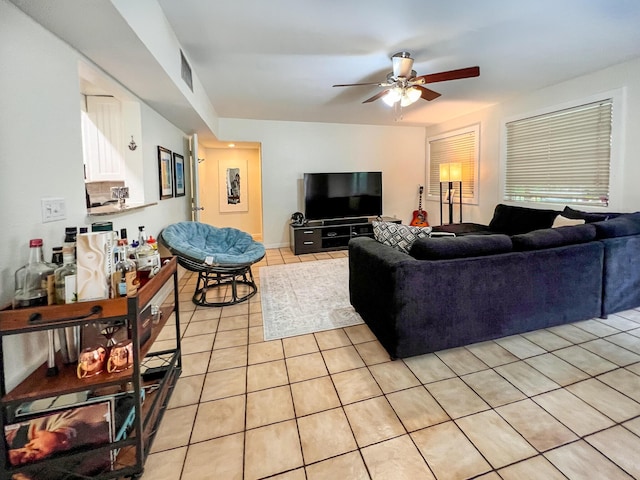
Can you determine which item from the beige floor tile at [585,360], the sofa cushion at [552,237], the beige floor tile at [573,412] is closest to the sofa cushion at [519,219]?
the sofa cushion at [552,237]

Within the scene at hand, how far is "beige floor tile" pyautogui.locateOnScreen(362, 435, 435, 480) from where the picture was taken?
4.11ft

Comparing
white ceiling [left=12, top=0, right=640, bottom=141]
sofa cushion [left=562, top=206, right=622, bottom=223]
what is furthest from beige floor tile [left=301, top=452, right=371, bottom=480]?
sofa cushion [left=562, top=206, right=622, bottom=223]

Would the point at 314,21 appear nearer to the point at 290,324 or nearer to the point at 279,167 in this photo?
the point at 290,324

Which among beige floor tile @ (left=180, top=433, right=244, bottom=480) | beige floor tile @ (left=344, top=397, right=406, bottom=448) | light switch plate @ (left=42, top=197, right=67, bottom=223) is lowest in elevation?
beige floor tile @ (left=180, top=433, right=244, bottom=480)

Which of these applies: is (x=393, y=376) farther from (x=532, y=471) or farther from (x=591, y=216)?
(x=591, y=216)

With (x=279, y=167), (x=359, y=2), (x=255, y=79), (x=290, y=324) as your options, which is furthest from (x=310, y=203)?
(x=359, y=2)

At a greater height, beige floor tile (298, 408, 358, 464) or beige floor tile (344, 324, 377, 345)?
beige floor tile (344, 324, 377, 345)

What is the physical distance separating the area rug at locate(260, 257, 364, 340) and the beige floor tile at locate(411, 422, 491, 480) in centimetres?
122

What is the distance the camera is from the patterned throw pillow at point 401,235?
2.26 metres

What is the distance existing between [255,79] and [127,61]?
5.50ft

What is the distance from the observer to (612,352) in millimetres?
2109

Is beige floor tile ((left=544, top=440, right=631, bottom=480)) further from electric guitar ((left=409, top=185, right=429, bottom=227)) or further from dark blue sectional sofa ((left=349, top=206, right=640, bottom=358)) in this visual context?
electric guitar ((left=409, top=185, right=429, bottom=227))

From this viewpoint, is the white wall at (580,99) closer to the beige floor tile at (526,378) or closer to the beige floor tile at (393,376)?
Result: the beige floor tile at (526,378)

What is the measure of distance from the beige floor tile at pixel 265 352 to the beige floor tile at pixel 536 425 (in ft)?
4.58
